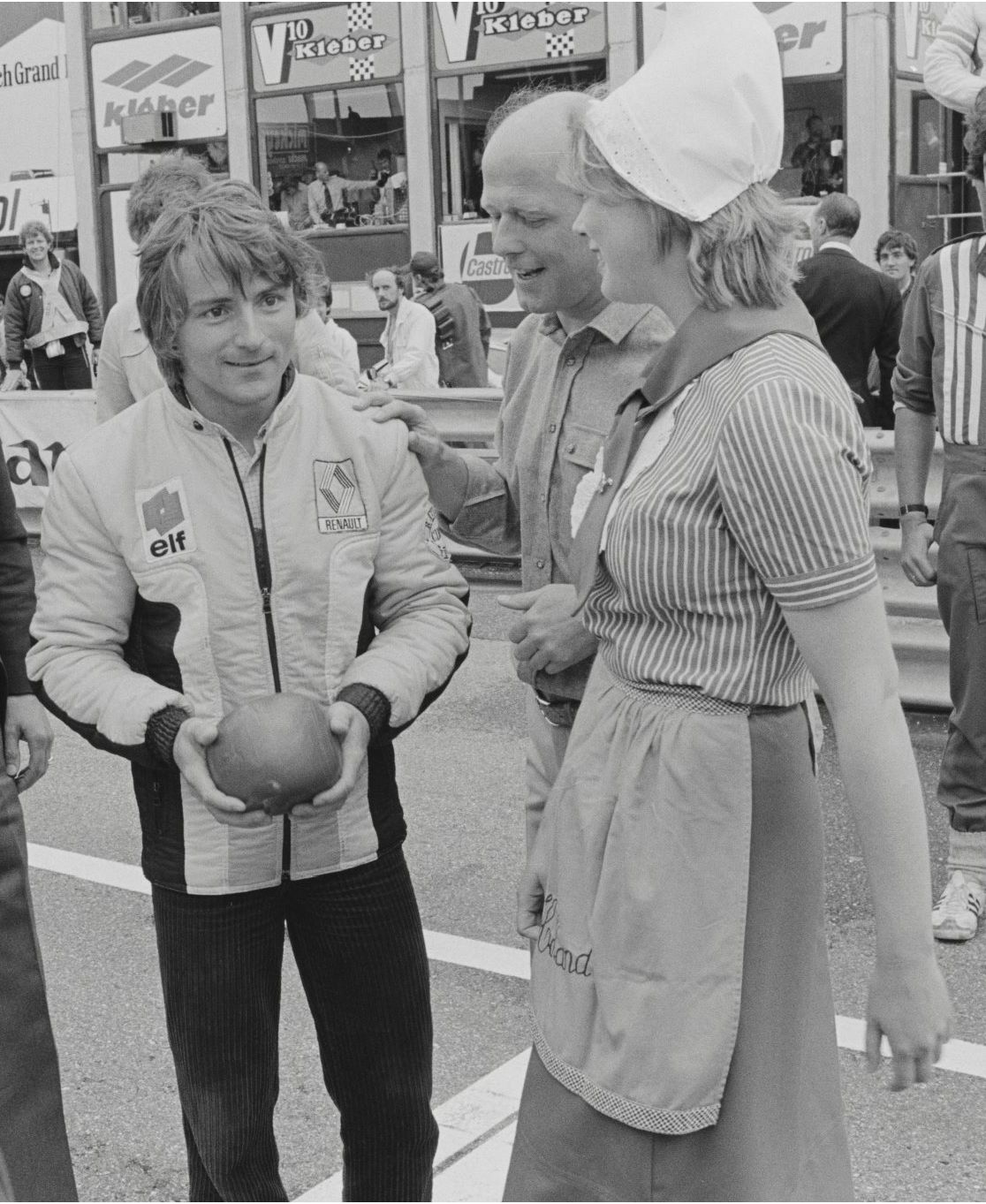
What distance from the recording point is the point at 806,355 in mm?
2061

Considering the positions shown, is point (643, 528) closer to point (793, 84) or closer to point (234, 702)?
point (234, 702)

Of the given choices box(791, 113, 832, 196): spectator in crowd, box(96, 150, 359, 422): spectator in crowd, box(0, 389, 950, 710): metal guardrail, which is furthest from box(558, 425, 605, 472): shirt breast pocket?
box(791, 113, 832, 196): spectator in crowd

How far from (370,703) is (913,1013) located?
1.03 metres

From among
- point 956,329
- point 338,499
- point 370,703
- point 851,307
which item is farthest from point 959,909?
point 851,307

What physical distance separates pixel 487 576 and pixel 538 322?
22.9 feet

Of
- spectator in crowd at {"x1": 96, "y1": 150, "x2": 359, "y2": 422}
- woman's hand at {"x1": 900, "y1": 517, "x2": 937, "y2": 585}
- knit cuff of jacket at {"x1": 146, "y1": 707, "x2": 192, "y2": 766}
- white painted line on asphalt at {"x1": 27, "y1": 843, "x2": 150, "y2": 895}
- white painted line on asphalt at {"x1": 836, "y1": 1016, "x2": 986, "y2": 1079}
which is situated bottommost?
white painted line on asphalt at {"x1": 27, "y1": 843, "x2": 150, "y2": 895}

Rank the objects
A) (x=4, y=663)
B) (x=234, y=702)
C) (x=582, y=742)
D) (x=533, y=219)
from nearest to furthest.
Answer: (x=582, y=742), (x=234, y=702), (x=533, y=219), (x=4, y=663)

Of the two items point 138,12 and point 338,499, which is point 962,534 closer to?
point 338,499

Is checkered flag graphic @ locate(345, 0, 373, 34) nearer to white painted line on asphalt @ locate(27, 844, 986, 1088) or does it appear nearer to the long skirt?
white painted line on asphalt @ locate(27, 844, 986, 1088)

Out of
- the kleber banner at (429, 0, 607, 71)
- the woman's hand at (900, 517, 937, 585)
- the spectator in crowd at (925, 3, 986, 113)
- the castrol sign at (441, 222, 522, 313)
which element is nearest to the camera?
the woman's hand at (900, 517, 937, 585)

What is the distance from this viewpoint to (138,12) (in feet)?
68.2

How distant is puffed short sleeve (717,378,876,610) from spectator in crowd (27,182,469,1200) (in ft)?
2.85

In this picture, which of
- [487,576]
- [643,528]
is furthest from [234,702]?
[487,576]

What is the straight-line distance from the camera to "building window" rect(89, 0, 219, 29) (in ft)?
65.8
